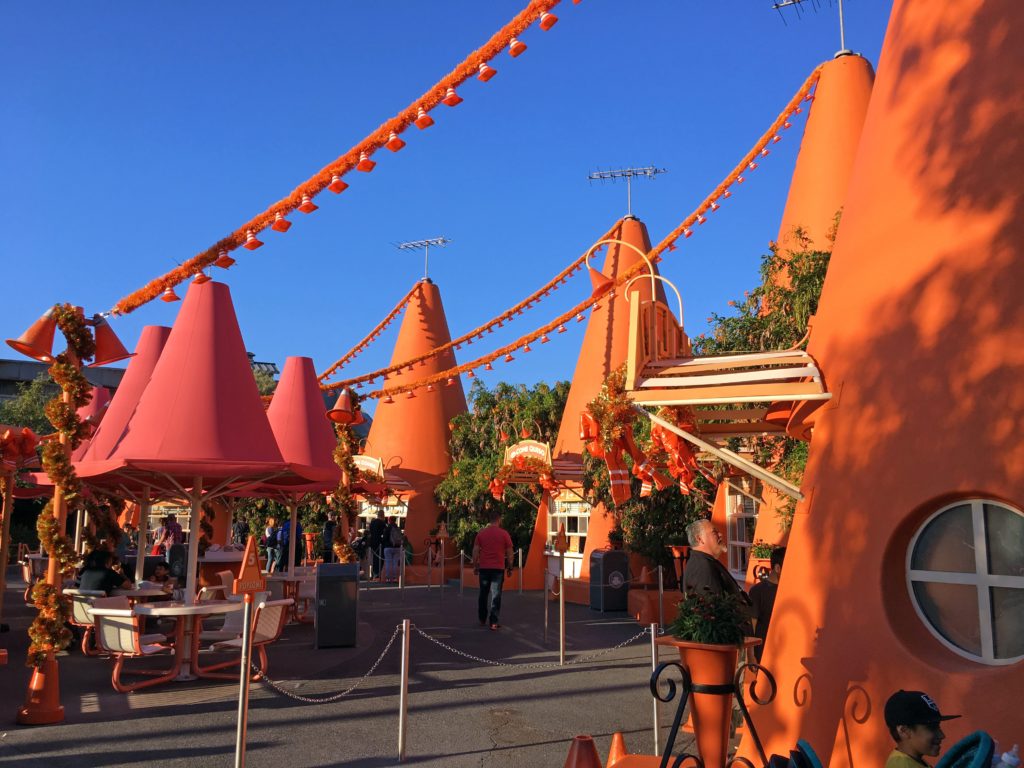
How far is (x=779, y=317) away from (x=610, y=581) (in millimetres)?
5885

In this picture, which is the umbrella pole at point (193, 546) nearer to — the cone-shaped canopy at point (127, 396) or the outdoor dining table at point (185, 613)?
the outdoor dining table at point (185, 613)

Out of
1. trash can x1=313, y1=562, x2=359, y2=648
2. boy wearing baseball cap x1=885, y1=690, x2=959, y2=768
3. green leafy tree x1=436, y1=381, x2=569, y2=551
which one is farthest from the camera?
green leafy tree x1=436, y1=381, x2=569, y2=551

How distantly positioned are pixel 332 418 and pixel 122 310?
620 cm

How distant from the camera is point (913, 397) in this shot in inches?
170

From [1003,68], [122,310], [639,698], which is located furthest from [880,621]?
[122,310]

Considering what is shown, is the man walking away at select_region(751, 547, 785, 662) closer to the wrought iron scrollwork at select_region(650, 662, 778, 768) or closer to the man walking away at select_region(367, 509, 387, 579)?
the wrought iron scrollwork at select_region(650, 662, 778, 768)

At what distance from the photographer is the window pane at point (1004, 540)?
4.01 m

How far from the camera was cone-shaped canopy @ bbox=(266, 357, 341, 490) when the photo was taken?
12.4 m

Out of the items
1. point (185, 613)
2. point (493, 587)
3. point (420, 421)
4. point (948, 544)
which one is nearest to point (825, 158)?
point (493, 587)

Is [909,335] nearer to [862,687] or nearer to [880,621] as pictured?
[880,621]

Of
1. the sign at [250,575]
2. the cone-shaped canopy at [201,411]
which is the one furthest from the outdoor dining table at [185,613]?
the cone-shaped canopy at [201,411]

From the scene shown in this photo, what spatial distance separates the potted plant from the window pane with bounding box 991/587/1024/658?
125 cm

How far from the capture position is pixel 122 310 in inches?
311

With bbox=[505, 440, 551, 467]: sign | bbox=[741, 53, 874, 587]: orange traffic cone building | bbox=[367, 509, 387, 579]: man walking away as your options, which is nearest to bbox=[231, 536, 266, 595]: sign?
bbox=[741, 53, 874, 587]: orange traffic cone building
